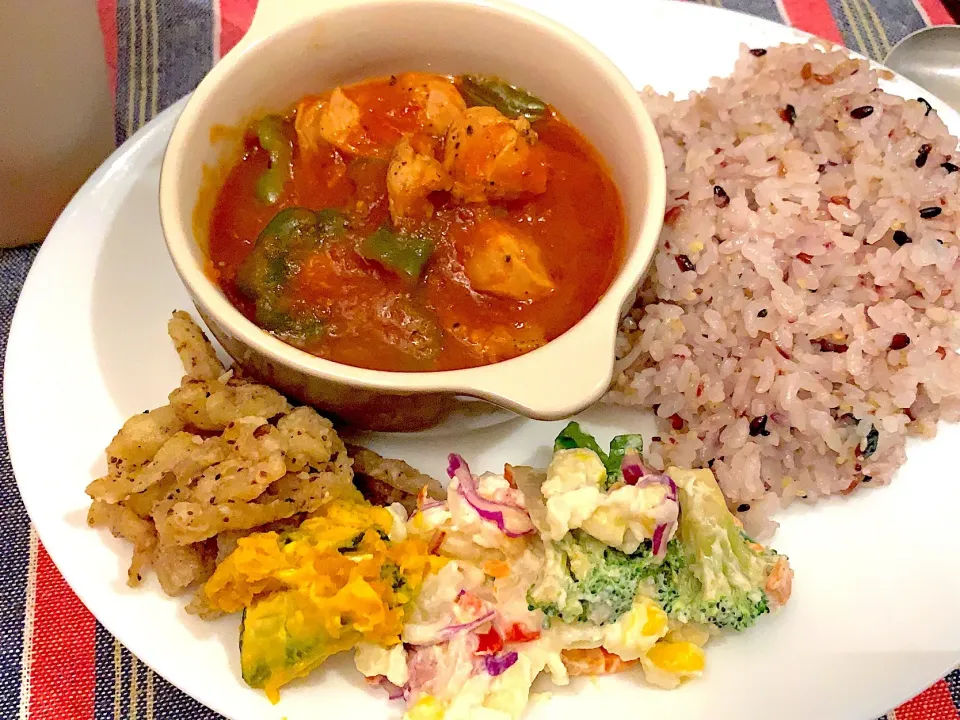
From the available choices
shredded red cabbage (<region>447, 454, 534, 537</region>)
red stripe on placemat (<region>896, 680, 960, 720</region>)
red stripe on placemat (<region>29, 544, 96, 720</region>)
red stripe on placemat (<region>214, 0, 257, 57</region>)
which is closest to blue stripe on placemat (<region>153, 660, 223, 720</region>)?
Result: red stripe on placemat (<region>29, 544, 96, 720</region>)

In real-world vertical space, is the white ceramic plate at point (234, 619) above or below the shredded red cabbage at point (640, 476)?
below

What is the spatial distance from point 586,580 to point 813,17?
2.47m

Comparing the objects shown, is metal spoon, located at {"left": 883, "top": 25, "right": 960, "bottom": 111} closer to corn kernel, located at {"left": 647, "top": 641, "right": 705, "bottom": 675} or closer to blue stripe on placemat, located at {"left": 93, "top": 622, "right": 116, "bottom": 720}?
corn kernel, located at {"left": 647, "top": 641, "right": 705, "bottom": 675}

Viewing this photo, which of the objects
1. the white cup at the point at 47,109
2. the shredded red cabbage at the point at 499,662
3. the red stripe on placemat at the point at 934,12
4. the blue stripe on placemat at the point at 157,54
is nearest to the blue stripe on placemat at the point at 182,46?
the blue stripe on placemat at the point at 157,54

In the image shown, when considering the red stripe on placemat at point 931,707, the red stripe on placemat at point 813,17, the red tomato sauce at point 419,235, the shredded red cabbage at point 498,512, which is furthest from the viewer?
the red stripe on placemat at point 813,17

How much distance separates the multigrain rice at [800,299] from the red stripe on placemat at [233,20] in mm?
1625

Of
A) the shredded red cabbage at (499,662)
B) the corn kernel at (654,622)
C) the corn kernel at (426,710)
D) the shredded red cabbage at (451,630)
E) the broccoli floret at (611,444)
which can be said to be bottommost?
the corn kernel at (426,710)

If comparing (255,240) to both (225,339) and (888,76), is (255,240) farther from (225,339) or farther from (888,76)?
(888,76)

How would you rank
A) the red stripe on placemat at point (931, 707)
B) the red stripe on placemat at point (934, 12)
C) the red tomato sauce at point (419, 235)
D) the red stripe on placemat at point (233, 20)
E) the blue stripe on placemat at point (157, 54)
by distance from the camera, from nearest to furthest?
the red tomato sauce at point (419, 235) → the red stripe on placemat at point (931, 707) → the blue stripe on placemat at point (157, 54) → the red stripe on placemat at point (233, 20) → the red stripe on placemat at point (934, 12)

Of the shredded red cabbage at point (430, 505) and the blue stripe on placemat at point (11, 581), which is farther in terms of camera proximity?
the blue stripe on placemat at point (11, 581)

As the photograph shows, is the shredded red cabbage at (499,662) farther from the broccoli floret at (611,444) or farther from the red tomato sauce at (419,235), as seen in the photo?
the red tomato sauce at (419,235)

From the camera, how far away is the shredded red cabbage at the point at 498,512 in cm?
161

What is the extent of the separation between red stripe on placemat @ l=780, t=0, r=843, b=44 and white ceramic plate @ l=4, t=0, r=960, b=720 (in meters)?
0.90

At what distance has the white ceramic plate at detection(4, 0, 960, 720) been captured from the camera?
1562 mm
